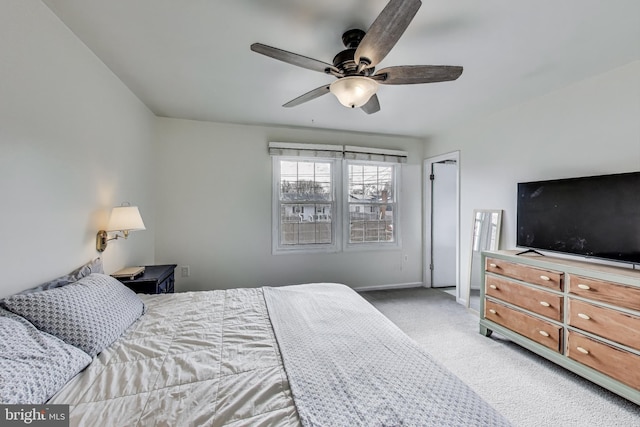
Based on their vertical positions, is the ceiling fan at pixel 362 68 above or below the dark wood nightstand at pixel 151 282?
above

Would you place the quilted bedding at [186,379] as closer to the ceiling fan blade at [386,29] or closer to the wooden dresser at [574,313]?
the ceiling fan blade at [386,29]

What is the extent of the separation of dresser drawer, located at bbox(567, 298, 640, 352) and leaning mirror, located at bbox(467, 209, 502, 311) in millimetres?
1143

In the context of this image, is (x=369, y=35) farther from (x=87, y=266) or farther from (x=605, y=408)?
(x=605, y=408)

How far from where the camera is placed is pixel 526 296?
2359 mm

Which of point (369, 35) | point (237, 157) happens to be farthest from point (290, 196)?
point (369, 35)

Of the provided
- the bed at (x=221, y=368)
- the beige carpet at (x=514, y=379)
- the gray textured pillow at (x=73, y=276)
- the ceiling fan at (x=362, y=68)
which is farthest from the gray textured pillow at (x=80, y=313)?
the beige carpet at (x=514, y=379)

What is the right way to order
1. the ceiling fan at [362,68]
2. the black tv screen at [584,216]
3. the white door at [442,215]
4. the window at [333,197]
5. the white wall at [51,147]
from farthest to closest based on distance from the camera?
the white door at [442,215]
the window at [333,197]
the black tv screen at [584,216]
the ceiling fan at [362,68]
the white wall at [51,147]

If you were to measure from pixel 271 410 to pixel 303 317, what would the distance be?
0.74 metres

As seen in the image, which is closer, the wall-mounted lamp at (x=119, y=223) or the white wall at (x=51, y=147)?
the white wall at (x=51, y=147)

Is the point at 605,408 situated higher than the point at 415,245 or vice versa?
the point at 415,245

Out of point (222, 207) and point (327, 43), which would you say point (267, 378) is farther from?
point (222, 207)

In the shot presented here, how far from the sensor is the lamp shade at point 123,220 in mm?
2158

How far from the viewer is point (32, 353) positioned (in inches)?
39.1

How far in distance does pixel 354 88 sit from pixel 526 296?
234 centimetres
